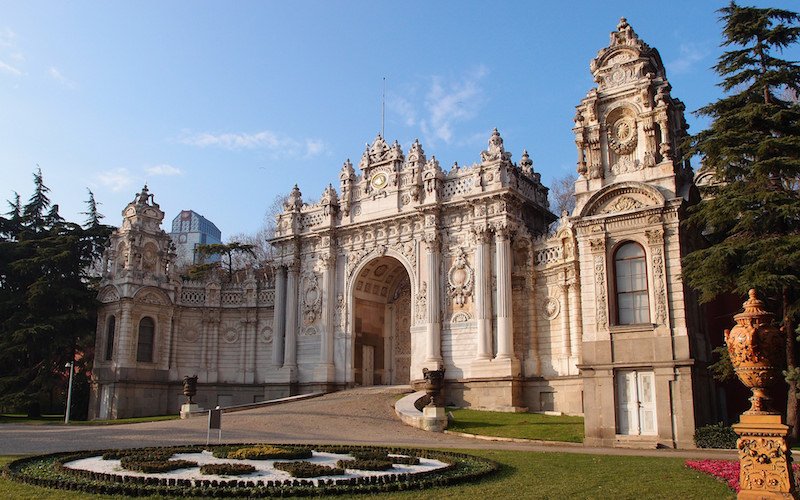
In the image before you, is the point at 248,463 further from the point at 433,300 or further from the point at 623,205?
the point at 433,300

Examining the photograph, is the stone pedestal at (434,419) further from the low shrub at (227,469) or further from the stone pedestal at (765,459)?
the stone pedestal at (765,459)

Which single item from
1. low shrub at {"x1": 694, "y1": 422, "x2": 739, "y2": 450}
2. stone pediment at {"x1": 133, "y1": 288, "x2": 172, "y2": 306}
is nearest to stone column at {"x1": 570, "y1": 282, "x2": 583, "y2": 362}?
low shrub at {"x1": 694, "y1": 422, "x2": 739, "y2": 450}

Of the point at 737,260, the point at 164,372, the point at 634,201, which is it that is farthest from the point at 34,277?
the point at 737,260

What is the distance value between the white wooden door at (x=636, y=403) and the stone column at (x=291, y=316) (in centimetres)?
2069

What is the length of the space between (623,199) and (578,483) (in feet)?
43.4

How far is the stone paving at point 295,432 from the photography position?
824 inches

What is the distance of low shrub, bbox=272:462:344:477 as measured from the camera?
44.8 ft

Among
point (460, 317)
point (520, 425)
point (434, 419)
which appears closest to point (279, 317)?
point (460, 317)

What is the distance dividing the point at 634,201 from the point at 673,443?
7667mm

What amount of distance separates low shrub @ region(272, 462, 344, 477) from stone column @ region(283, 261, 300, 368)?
24.8m

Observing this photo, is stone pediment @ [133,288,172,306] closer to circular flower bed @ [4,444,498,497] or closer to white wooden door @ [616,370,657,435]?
circular flower bed @ [4,444,498,497]

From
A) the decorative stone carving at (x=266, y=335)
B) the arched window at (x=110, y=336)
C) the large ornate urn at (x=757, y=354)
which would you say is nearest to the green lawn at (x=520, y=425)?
the large ornate urn at (x=757, y=354)

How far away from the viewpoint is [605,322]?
77.4 ft

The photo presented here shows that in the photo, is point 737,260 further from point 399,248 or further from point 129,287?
point 129,287
